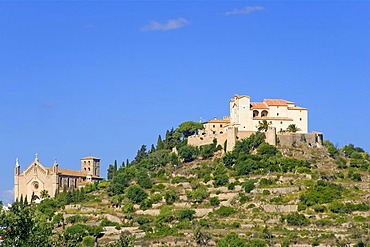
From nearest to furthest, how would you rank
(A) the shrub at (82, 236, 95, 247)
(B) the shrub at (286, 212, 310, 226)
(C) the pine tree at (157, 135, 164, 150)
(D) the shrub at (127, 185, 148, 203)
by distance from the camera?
(B) the shrub at (286, 212, 310, 226) < (A) the shrub at (82, 236, 95, 247) < (D) the shrub at (127, 185, 148, 203) < (C) the pine tree at (157, 135, 164, 150)

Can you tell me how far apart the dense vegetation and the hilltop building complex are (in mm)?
890

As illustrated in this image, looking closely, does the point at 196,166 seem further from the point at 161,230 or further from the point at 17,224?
the point at 17,224

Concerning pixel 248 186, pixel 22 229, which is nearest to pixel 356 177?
pixel 248 186

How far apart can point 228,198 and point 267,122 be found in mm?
8655

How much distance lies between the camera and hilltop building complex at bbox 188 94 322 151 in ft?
267

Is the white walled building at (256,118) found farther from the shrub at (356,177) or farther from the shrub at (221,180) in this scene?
the shrub at (356,177)

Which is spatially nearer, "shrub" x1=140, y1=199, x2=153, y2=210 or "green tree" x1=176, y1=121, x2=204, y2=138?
"shrub" x1=140, y1=199, x2=153, y2=210

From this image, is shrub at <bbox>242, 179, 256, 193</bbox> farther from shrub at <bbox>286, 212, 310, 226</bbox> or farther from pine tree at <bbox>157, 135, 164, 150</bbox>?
pine tree at <bbox>157, 135, 164, 150</bbox>

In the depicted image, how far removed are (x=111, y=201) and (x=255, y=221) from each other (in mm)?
14126

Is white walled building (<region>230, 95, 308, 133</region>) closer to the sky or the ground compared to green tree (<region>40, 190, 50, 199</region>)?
closer to the sky

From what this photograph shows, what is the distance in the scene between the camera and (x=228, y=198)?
76.4 m

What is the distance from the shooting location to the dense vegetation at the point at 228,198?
69812mm

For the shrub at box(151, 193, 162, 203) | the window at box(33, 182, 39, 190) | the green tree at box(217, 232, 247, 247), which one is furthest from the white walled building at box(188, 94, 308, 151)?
the window at box(33, 182, 39, 190)

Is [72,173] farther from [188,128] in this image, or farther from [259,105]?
[259,105]
